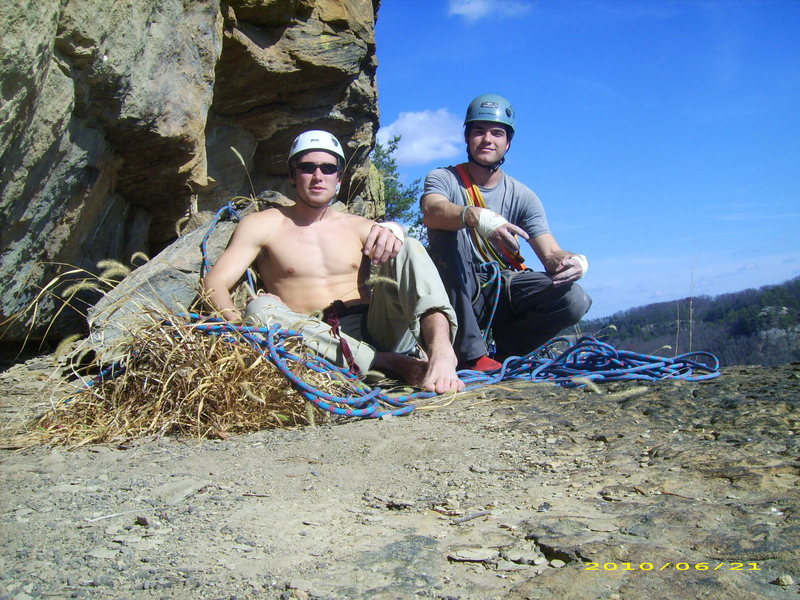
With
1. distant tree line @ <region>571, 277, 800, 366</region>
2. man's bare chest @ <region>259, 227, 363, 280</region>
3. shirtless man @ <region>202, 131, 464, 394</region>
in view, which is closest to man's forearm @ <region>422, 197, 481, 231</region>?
shirtless man @ <region>202, 131, 464, 394</region>

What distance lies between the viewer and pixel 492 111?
4.36m

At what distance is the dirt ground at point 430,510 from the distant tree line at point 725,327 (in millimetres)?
1716

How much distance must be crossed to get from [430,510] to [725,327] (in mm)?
6264

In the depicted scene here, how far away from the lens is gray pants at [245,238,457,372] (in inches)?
125

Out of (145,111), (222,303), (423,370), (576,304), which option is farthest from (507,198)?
(145,111)

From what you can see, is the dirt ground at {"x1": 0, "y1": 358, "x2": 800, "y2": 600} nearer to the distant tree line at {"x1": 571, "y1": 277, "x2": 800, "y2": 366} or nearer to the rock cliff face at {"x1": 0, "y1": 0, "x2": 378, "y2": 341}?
the rock cliff face at {"x1": 0, "y1": 0, "x2": 378, "y2": 341}

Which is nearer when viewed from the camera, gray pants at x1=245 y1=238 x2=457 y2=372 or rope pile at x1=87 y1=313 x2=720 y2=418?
rope pile at x1=87 y1=313 x2=720 y2=418

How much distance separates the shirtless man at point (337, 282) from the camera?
10.6 feet

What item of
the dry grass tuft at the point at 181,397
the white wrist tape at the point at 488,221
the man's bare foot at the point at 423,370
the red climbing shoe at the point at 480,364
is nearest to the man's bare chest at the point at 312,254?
the man's bare foot at the point at 423,370

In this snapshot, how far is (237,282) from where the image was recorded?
3.50 metres

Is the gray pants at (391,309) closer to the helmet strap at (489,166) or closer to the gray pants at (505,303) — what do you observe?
the gray pants at (505,303)

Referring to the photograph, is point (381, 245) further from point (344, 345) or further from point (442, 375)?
point (442, 375)

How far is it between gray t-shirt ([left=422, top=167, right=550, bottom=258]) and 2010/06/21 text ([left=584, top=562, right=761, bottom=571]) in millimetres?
2950

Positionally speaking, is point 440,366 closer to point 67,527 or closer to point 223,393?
point 223,393
